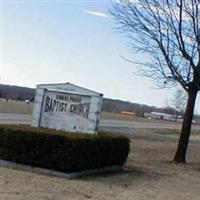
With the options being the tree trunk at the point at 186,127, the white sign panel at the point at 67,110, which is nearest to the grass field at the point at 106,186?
the white sign panel at the point at 67,110

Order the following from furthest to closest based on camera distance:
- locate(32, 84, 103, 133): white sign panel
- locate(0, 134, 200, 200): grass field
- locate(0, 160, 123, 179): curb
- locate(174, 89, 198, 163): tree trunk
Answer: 1. locate(174, 89, 198, 163): tree trunk
2. locate(32, 84, 103, 133): white sign panel
3. locate(0, 160, 123, 179): curb
4. locate(0, 134, 200, 200): grass field

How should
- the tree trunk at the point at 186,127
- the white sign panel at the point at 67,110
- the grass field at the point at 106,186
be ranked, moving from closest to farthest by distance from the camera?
the grass field at the point at 106,186
the white sign panel at the point at 67,110
the tree trunk at the point at 186,127

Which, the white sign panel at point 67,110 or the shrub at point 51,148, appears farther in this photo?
the white sign panel at point 67,110

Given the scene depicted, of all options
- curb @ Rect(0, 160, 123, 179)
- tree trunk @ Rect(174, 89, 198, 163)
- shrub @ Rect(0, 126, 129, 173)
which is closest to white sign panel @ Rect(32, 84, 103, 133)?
shrub @ Rect(0, 126, 129, 173)

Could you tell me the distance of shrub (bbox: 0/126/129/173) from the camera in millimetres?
12281

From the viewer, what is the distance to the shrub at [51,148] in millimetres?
12281

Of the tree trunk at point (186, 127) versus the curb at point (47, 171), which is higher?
the tree trunk at point (186, 127)

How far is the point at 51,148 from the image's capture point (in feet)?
40.9

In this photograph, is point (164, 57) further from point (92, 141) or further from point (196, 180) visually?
point (92, 141)

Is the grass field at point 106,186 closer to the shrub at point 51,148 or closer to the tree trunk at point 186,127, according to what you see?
the shrub at point 51,148

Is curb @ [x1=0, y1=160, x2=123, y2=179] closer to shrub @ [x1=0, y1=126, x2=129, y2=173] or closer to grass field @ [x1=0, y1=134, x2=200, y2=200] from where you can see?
shrub @ [x1=0, y1=126, x2=129, y2=173]

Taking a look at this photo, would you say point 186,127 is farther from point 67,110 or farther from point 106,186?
point 106,186

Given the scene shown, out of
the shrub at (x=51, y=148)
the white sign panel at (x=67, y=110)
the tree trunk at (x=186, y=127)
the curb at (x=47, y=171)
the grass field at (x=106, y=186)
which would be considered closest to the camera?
the grass field at (x=106, y=186)

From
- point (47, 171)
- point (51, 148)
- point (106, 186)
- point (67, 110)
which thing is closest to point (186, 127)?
point (67, 110)
